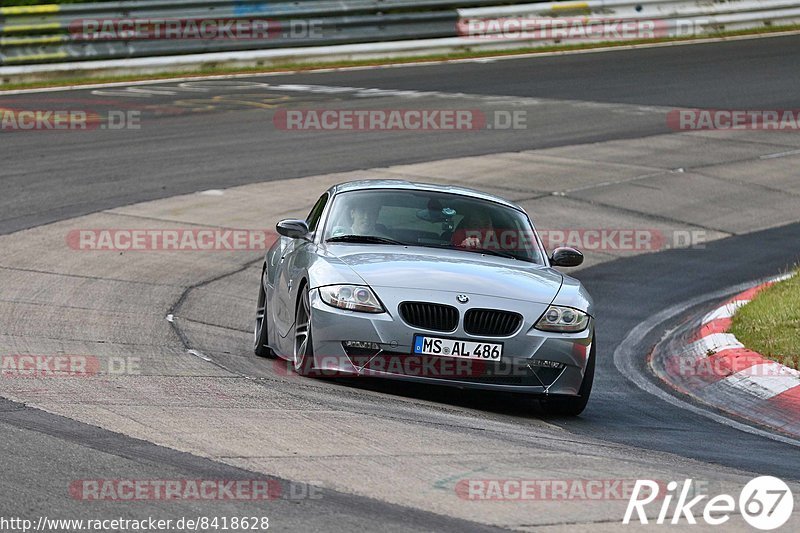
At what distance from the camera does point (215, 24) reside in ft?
93.6

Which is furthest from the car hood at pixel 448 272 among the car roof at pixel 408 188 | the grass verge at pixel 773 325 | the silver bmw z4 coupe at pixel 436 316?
the grass verge at pixel 773 325

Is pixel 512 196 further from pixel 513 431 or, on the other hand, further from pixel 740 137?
pixel 513 431

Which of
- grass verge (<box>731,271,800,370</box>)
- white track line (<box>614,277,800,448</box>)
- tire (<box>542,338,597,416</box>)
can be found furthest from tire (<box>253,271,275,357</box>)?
grass verge (<box>731,271,800,370</box>)

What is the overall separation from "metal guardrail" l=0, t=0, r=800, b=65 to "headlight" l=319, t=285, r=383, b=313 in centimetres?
1941

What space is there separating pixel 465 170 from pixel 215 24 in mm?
10973

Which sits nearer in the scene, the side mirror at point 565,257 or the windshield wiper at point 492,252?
the windshield wiper at point 492,252

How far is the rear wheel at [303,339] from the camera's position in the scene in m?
8.67

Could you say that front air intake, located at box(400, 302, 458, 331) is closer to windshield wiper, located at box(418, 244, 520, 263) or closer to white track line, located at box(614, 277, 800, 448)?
windshield wiper, located at box(418, 244, 520, 263)

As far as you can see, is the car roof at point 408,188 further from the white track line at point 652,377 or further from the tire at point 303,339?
the white track line at point 652,377

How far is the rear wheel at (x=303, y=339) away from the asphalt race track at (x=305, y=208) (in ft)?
0.36

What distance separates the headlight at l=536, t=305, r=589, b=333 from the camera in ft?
28.1

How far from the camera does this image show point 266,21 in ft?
95.5

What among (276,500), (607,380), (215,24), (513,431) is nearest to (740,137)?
(215,24)

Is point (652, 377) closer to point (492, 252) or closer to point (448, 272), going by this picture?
point (492, 252)
